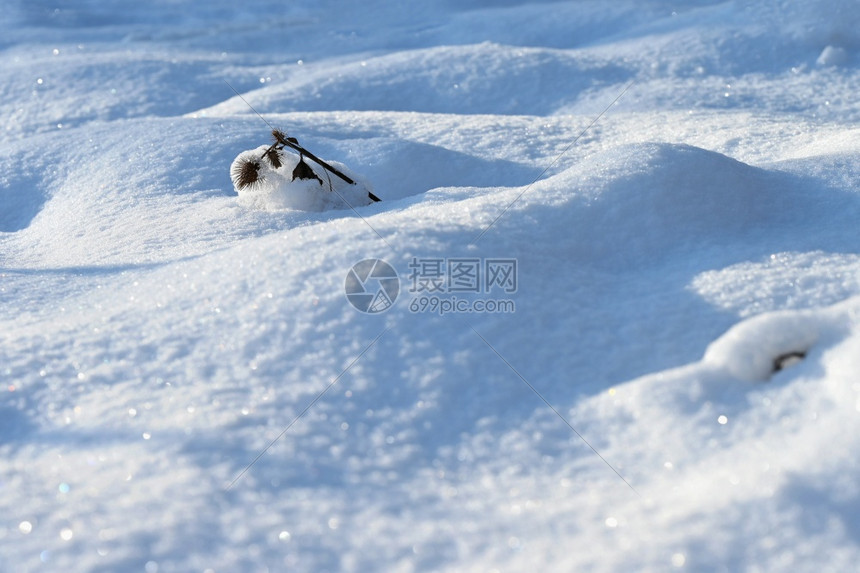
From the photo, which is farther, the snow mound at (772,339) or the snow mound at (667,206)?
the snow mound at (667,206)

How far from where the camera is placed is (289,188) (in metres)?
2.23

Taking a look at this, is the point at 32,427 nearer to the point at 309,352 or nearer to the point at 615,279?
the point at 309,352

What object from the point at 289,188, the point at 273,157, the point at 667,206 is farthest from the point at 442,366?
the point at 273,157

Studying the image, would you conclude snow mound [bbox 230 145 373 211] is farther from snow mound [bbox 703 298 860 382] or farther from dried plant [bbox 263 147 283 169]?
snow mound [bbox 703 298 860 382]

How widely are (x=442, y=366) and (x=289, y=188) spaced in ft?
3.54

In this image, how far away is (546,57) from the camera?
4.10 m

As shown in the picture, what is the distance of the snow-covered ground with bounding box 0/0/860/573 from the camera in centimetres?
103

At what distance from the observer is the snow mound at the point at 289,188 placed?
223 centimetres

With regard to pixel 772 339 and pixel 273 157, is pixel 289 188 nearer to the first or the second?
pixel 273 157

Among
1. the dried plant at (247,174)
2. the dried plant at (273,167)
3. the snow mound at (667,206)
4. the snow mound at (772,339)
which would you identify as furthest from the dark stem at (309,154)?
the snow mound at (772,339)

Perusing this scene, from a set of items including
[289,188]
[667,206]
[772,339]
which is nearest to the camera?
[772,339]

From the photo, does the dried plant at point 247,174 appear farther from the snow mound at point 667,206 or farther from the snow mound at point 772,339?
the snow mound at point 772,339

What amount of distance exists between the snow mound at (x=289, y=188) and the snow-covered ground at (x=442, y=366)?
3 cm

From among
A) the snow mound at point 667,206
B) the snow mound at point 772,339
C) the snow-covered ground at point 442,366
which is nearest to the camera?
the snow-covered ground at point 442,366
